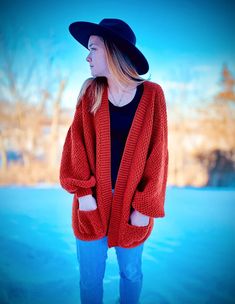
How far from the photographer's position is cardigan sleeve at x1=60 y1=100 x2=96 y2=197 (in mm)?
777

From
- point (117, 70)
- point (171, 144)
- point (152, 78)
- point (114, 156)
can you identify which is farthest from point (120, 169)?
point (171, 144)

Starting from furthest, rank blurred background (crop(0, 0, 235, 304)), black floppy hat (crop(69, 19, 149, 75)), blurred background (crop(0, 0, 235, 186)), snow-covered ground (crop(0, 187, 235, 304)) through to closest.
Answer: blurred background (crop(0, 0, 235, 186)) → blurred background (crop(0, 0, 235, 304)) → snow-covered ground (crop(0, 187, 235, 304)) → black floppy hat (crop(69, 19, 149, 75))

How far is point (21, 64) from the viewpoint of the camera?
8.35ft

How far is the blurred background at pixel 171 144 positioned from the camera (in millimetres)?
1372

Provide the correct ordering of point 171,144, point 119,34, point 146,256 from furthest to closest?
point 171,144, point 146,256, point 119,34

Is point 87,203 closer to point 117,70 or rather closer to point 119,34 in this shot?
point 117,70

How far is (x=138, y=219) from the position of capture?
80 centimetres

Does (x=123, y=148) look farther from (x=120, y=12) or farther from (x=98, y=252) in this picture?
(x=120, y=12)

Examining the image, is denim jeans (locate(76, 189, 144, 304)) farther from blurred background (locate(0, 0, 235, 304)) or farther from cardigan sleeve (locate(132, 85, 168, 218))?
blurred background (locate(0, 0, 235, 304))

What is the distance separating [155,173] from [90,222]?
0.96ft

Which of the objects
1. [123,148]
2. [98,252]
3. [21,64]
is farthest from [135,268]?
[21,64]

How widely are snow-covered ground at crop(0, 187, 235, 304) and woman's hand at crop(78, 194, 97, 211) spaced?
70 centimetres

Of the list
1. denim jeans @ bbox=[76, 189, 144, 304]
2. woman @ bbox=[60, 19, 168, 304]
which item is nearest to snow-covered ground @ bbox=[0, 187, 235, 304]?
denim jeans @ bbox=[76, 189, 144, 304]

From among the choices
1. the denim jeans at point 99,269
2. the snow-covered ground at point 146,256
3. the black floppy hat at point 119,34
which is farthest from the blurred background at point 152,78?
the denim jeans at point 99,269
